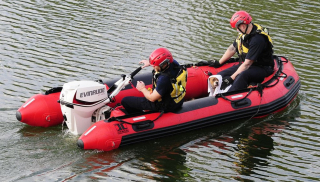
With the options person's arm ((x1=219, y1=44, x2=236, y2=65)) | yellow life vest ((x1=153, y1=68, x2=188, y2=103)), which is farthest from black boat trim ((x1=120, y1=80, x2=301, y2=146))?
person's arm ((x1=219, y1=44, x2=236, y2=65))

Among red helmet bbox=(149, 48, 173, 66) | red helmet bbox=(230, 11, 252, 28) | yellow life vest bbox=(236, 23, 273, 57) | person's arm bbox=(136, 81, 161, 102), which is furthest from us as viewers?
yellow life vest bbox=(236, 23, 273, 57)

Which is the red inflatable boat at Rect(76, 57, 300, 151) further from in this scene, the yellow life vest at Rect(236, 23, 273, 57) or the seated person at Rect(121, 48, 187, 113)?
the yellow life vest at Rect(236, 23, 273, 57)

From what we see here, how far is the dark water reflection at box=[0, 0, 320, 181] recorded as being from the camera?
21.2ft

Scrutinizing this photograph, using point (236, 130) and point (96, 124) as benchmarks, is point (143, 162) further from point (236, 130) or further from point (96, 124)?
point (236, 130)

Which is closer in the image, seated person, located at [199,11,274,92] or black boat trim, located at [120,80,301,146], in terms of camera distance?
black boat trim, located at [120,80,301,146]

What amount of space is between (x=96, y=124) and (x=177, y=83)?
1.17 meters

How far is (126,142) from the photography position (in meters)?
6.98

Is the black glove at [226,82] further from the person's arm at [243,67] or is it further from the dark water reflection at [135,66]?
the dark water reflection at [135,66]

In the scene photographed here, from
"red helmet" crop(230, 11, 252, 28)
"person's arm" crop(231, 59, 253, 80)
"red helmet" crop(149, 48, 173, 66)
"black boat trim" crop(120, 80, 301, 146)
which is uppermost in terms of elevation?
"red helmet" crop(230, 11, 252, 28)

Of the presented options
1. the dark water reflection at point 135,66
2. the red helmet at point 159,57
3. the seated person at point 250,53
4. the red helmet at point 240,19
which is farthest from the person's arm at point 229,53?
the red helmet at point 159,57

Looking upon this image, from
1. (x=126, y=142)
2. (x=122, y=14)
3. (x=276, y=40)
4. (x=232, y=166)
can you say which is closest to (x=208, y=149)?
(x=232, y=166)

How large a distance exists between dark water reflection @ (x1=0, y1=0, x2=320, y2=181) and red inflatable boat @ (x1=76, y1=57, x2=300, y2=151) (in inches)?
6.3

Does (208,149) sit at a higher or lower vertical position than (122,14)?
→ lower

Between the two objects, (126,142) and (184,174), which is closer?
(184,174)
